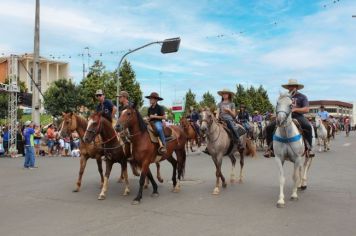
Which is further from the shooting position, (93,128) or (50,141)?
(50,141)

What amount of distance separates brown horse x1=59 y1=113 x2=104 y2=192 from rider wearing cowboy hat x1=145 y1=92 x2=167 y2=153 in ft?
5.20

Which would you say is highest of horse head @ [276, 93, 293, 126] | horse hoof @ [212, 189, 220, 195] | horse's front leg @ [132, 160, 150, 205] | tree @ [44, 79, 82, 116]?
tree @ [44, 79, 82, 116]

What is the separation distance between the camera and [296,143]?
8.95 m

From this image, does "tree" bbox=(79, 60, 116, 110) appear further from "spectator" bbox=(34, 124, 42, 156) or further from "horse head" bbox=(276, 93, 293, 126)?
"horse head" bbox=(276, 93, 293, 126)

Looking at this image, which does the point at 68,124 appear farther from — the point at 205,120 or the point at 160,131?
the point at 205,120

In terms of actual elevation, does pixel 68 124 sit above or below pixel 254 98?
below

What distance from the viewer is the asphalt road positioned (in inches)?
268

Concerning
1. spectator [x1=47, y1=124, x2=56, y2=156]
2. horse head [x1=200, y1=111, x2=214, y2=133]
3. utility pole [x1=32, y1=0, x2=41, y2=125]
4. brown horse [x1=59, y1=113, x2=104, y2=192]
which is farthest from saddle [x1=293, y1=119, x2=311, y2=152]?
utility pole [x1=32, y1=0, x2=41, y2=125]

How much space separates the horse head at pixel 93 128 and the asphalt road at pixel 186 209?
1415mm

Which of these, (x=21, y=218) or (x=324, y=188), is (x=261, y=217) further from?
(x=21, y=218)

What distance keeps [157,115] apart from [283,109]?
10.2 ft

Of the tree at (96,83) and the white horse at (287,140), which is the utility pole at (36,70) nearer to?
the white horse at (287,140)

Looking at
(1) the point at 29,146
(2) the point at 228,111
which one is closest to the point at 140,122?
(2) the point at 228,111

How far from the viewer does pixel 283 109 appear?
28.0ft
